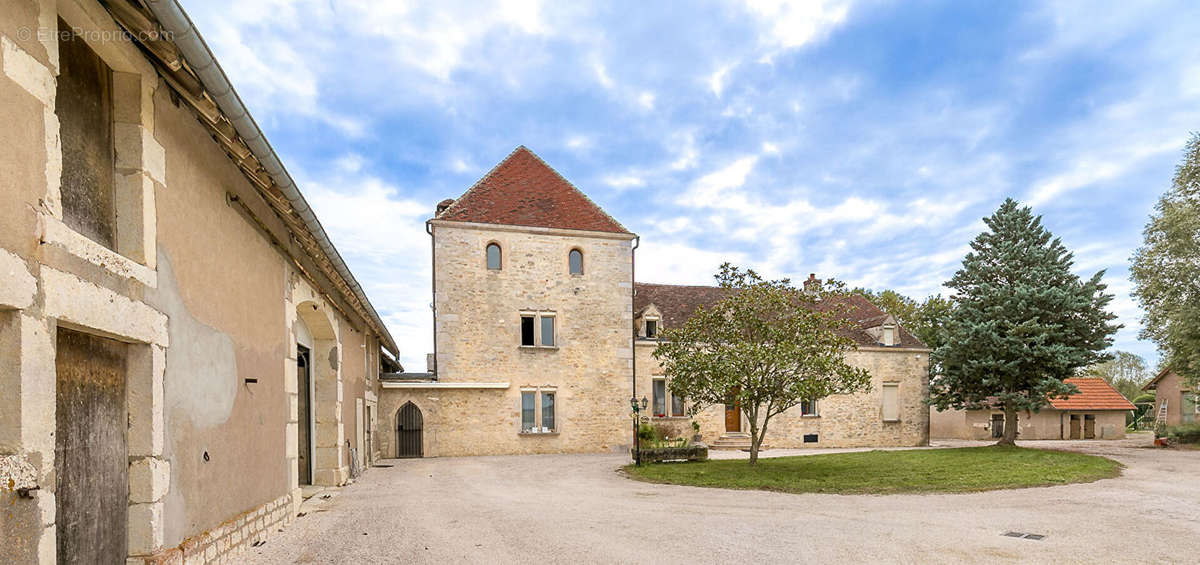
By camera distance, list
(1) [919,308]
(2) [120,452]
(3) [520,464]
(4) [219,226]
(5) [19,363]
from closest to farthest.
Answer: (5) [19,363], (2) [120,452], (4) [219,226], (3) [520,464], (1) [919,308]

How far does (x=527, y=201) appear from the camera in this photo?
22.7 m

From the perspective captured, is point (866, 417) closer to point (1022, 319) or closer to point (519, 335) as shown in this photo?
point (1022, 319)

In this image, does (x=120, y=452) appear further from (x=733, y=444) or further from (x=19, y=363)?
(x=733, y=444)

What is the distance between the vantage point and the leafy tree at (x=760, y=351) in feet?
48.4

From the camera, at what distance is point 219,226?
6.05 meters

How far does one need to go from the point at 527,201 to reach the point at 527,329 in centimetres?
420

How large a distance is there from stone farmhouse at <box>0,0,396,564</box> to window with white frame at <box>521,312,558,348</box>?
14478 mm

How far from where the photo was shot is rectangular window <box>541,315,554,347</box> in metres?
22.2

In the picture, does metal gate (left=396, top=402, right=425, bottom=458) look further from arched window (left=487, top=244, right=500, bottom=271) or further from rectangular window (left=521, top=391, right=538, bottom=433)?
arched window (left=487, top=244, right=500, bottom=271)

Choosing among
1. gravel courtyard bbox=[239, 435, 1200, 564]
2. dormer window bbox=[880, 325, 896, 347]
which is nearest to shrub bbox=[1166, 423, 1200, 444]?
dormer window bbox=[880, 325, 896, 347]

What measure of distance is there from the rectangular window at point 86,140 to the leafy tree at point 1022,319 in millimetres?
21426

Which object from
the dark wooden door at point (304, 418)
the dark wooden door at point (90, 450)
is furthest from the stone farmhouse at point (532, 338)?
the dark wooden door at point (90, 450)

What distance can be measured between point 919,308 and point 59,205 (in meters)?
41.7

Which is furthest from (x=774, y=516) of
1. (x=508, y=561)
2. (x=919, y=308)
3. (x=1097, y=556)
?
(x=919, y=308)
